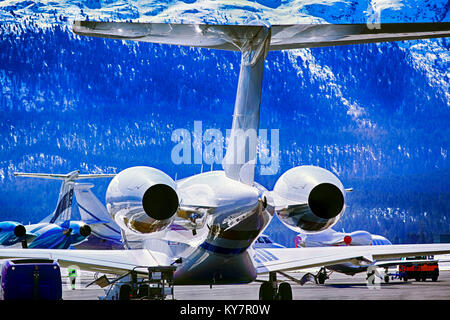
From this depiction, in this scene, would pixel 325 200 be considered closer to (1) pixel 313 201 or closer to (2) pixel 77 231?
(1) pixel 313 201

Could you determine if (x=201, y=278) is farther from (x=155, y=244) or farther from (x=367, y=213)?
(x=367, y=213)

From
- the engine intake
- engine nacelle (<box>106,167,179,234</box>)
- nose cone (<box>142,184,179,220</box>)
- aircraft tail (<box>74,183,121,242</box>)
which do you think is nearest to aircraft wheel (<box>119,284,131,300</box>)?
engine nacelle (<box>106,167,179,234</box>)

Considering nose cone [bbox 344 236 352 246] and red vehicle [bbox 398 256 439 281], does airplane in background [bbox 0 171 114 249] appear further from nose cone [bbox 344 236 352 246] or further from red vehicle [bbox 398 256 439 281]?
red vehicle [bbox 398 256 439 281]

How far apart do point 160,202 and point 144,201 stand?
28 centimetres

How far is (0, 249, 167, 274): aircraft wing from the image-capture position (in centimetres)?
1304

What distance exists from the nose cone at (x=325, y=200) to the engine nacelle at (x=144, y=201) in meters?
2.28

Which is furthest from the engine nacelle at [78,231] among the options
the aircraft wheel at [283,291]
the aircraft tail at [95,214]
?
the aircraft wheel at [283,291]

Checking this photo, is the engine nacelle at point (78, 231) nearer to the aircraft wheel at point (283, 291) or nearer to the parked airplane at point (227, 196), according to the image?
the parked airplane at point (227, 196)

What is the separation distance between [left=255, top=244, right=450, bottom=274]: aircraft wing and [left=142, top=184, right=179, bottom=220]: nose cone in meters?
3.44

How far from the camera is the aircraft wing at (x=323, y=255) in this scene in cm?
1370

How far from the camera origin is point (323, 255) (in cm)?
1427

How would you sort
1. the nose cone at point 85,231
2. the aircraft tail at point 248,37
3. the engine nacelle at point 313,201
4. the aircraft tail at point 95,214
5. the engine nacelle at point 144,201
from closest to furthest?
the engine nacelle at point 144,201 → the engine nacelle at point 313,201 → the aircraft tail at point 248,37 → the nose cone at point 85,231 → the aircraft tail at point 95,214
